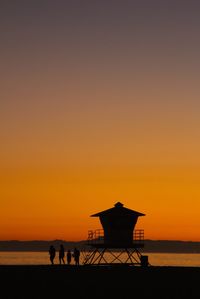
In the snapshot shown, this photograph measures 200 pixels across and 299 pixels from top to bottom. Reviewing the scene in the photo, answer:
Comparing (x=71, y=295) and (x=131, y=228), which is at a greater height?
(x=131, y=228)

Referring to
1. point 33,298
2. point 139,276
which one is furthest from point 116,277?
point 33,298

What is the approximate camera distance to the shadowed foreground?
3731cm

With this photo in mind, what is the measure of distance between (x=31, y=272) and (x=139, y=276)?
9.10m

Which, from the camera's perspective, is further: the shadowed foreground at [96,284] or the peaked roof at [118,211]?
the peaked roof at [118,211]

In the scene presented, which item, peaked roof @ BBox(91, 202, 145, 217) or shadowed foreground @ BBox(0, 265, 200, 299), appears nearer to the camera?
shadowed foreground @ BBox(0, 265, 200, 299)

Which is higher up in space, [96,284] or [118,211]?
[118,211]

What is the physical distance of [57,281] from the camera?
46.1m

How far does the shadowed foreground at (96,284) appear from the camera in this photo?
1469 inches

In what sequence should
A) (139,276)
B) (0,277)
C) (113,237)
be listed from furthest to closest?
(113,237) → (139,276) → (0,277)

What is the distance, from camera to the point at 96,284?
44.2 metres

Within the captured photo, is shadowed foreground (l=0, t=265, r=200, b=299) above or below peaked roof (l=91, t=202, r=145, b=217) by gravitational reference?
below

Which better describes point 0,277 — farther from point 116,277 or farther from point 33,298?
point 33,298

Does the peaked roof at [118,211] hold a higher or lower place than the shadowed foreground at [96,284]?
higher

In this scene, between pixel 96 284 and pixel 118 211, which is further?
pixel 118 211
